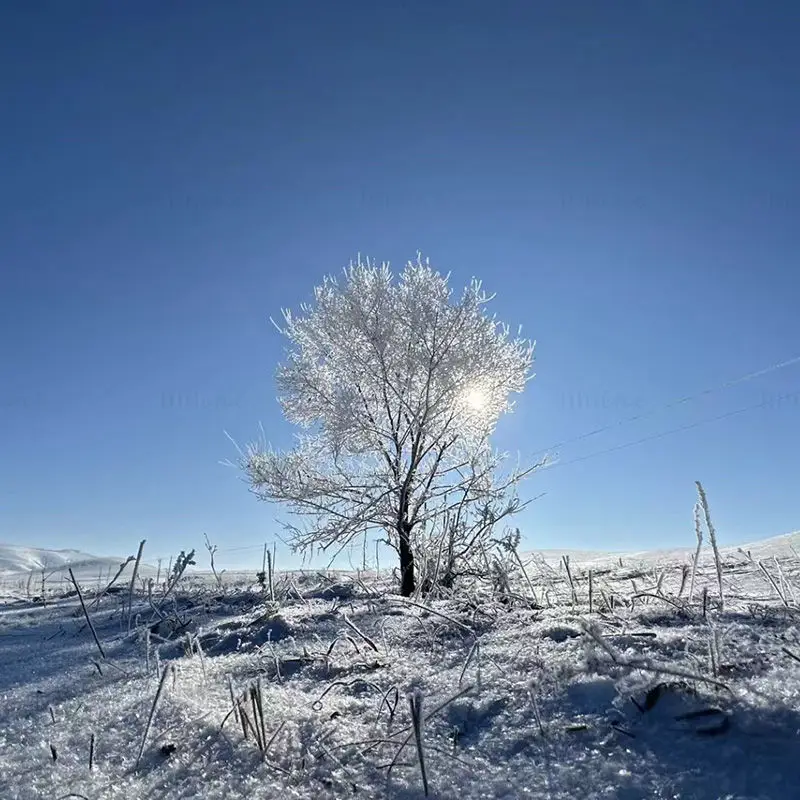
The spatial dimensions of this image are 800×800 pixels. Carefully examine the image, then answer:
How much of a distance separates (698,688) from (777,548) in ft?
24.2

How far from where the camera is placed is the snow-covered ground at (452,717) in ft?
3.83

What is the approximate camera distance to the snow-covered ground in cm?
117

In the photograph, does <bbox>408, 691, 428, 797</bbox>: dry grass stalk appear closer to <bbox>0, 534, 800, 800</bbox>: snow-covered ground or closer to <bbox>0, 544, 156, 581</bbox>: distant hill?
<bbox>0, 534, 800, 800</bbox>: snow-covered ground

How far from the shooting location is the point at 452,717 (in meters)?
1.47

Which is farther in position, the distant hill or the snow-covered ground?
the distant hill

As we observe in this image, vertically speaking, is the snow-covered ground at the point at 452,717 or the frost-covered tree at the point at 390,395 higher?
the frost-covered tree at the point at 390,395

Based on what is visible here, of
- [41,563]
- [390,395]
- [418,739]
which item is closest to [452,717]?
[418,739]

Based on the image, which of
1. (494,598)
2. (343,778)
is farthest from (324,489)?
(343,778)

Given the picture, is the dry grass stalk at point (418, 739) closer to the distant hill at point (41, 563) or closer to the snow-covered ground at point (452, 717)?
the snow-covered ground at point (452, 717)

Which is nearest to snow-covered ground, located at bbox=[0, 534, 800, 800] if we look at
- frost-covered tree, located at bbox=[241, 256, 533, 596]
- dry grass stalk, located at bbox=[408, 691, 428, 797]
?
dry grass stalk, located at bbox=[408, 691, 428, 797]

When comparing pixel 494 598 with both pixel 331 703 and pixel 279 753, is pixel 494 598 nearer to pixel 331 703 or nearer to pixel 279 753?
pixel 331 703

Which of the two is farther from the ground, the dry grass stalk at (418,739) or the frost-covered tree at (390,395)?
the frost-covered tree at (390,395)

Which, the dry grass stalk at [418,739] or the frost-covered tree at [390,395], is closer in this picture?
the dry grass stalk at [418,739]

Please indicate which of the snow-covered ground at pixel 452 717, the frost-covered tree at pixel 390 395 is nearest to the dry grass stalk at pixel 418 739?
the snow-covered ground at pixel 452 717
